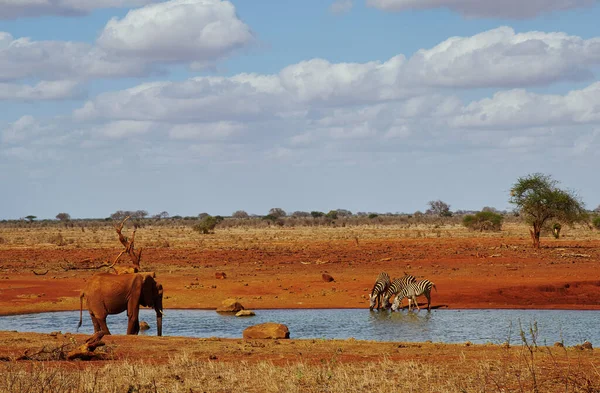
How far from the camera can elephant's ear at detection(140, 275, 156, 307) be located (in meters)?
21.2

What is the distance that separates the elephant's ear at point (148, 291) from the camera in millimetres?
21219

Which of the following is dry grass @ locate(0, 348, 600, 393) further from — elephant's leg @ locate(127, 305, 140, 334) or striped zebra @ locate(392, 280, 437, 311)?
striped zebra @ locate(392, 280, 437, 311)

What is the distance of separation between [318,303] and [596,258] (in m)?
21.1

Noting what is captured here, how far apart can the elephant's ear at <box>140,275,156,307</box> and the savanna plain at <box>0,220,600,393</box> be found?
1892mm

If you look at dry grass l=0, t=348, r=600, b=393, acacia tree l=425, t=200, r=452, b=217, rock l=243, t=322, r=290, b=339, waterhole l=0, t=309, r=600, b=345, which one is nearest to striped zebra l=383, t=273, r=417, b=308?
waterhole l=0, t=309, r=600, b=345

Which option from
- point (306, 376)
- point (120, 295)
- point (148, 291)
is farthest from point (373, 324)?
point (306, 376)

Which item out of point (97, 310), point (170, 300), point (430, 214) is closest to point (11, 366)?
point (97, 310)

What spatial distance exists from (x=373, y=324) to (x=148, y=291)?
23.4 ft

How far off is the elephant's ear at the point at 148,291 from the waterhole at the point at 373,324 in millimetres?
1916

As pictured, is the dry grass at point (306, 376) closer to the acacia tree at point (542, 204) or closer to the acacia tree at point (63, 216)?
the acacia tree at point (542, 204)

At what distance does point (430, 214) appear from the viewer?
16300cm

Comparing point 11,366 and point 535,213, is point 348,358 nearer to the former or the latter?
point 11,366

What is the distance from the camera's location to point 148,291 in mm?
21359

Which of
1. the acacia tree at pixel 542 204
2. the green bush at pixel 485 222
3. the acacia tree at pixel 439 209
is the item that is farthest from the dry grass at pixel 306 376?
the acacia tree at pixel 439 209
